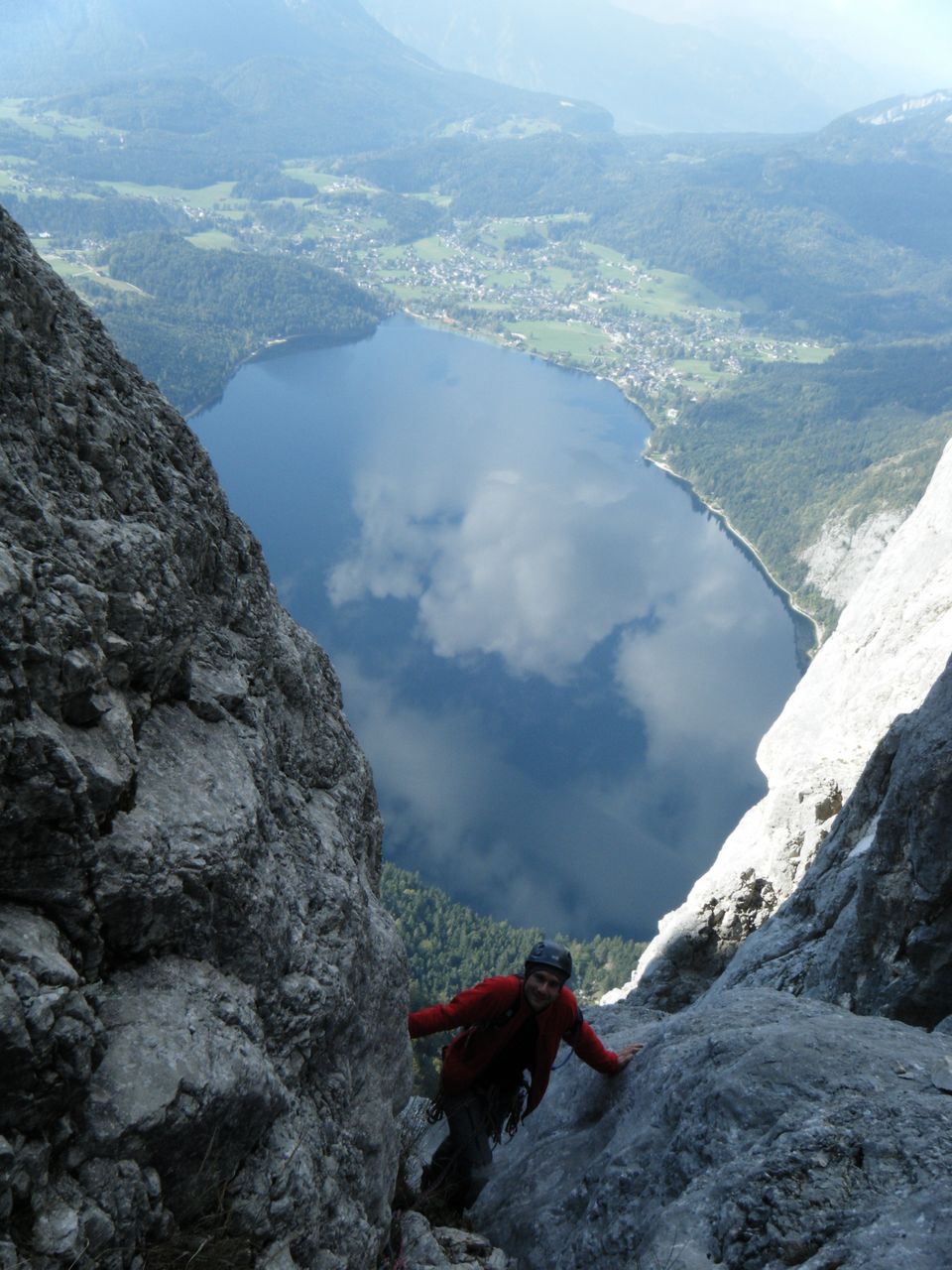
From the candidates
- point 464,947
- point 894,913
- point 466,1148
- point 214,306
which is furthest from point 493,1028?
point 214,306

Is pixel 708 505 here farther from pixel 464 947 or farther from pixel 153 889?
pixel 153 889

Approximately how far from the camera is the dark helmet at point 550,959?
6.05m

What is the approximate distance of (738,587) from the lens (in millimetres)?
103875

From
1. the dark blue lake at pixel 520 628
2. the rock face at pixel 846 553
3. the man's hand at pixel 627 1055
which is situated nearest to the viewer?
the man's hand at pixel 627 1055

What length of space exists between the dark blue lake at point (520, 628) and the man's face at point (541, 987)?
52921mm

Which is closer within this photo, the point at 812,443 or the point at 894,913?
the point at 894,913

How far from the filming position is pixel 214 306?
548 feet

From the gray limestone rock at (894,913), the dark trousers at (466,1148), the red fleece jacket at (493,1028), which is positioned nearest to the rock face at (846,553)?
the gray limestone rock at (894,913)

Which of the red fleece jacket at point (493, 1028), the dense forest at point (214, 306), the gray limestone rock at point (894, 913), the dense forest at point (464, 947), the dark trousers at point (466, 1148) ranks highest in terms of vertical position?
the dense forest at point (214, 306)

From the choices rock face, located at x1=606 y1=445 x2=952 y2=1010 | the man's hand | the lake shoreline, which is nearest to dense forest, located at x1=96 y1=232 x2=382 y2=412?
the lake shoreline

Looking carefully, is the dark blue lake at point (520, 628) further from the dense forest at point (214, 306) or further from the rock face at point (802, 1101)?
the rock face at point (802, 1101)

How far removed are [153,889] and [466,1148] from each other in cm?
386

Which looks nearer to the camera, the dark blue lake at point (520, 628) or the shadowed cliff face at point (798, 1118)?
the shadowed cliff face at point (798, 1118)

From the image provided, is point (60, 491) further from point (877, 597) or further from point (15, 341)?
point (877, 597)
